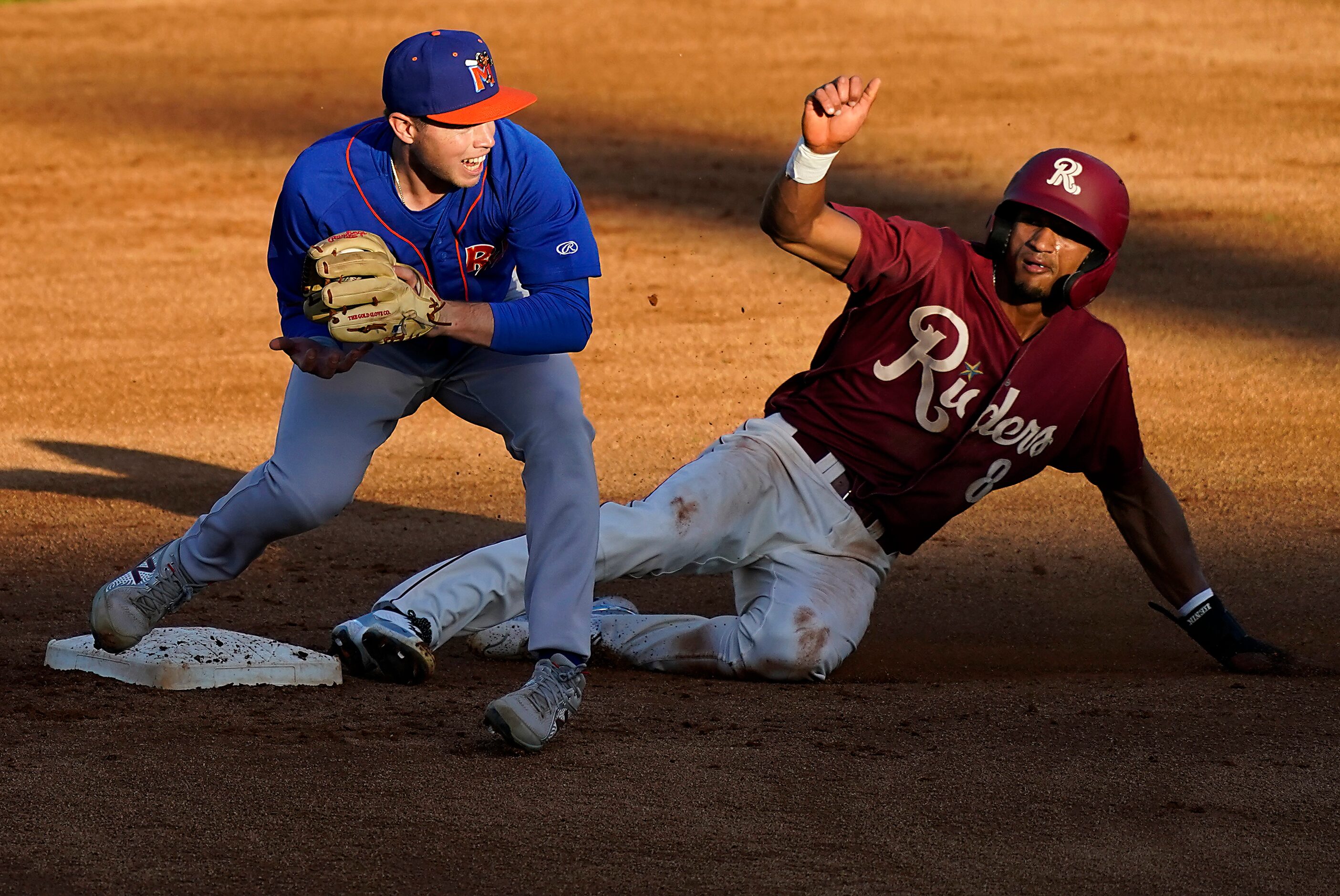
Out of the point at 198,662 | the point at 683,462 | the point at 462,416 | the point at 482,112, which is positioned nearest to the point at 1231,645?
the point at 462,416

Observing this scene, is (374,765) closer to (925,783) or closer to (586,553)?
(586,553)

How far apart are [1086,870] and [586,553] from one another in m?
1.22

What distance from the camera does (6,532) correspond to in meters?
5.39

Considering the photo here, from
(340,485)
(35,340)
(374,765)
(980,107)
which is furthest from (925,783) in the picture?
(980,107)

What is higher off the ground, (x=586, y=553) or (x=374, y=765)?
(x=586, y=553)

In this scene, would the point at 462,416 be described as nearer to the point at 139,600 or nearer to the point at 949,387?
the point at 139,600

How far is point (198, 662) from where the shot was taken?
3.89 meters

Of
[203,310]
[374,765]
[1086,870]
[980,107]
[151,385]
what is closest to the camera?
[1086,870]

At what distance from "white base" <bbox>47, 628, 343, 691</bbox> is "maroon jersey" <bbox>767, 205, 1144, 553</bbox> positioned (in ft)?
4.66

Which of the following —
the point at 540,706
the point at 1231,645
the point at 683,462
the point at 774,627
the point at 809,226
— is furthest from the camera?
the point at 683,462

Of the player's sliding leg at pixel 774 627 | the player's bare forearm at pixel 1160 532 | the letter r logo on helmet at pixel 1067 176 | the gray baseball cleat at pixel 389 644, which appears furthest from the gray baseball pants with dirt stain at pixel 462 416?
the player's bare forearm at pixel 1160 532

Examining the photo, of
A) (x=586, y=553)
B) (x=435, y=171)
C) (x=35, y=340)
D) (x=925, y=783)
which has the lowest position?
(x=35, y=340)

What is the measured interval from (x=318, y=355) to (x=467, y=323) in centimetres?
33

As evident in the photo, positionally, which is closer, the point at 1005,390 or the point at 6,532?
the point at 1005,390
